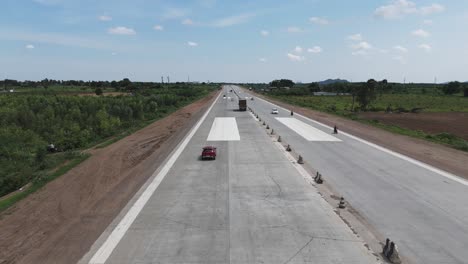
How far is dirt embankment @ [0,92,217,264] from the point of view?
11086 mm

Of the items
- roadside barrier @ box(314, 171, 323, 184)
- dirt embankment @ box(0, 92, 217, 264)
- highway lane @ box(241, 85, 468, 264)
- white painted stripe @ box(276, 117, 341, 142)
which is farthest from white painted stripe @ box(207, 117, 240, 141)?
roadside barrier @ box(314, 171, 323, 184)

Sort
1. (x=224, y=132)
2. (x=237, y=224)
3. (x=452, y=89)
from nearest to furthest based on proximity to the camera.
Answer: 1. (x=237, y=224)
2. (x=224, y=132)
3. (x=452, y=89)

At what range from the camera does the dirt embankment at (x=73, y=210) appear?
11086mm

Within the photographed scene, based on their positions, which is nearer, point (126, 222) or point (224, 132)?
point (126, 222)

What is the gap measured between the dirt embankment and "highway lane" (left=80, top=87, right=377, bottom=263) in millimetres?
1047

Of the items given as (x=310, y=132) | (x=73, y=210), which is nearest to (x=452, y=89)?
(x=310, y=132)

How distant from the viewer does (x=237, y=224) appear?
12.9m

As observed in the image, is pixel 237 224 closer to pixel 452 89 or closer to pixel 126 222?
pixel 126 222

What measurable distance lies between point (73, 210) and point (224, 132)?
895 inches

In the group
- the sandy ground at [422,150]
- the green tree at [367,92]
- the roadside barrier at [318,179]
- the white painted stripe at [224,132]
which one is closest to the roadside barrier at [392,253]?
the roadside barrier at [318,179]

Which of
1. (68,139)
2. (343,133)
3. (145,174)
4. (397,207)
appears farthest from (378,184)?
(68,139)


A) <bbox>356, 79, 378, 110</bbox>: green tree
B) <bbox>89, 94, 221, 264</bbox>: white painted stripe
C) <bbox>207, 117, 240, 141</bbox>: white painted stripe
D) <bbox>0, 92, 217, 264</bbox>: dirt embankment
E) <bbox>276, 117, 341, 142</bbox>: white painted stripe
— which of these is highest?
<bbox>356, 79, 378, 110</bbox>: green tree

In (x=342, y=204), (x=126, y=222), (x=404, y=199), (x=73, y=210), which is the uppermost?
(x=342, y=204)

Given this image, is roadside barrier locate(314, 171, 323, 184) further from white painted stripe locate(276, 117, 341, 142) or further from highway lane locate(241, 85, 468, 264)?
white painted stripe locate(276, 117, 341, 142)
